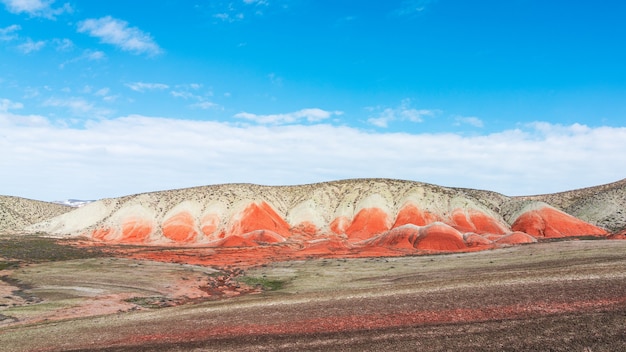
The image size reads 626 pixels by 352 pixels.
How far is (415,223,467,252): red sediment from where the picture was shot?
112 m

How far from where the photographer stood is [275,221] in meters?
166

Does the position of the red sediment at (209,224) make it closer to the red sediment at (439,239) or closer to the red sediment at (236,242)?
the red sediment at (236,242)

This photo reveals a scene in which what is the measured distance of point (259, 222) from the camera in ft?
528

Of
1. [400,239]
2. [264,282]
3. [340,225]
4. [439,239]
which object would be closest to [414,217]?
[340,225]

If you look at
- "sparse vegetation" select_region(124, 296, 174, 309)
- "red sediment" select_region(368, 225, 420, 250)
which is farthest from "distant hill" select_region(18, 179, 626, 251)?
"sparse vegetation" select_region(124, 296, 174, 309)

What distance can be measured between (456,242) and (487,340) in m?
96.8

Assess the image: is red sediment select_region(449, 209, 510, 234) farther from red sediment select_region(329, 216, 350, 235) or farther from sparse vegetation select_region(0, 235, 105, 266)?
sparse vegetation select_region(0, 235, 105, 266)

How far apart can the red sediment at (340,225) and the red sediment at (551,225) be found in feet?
185

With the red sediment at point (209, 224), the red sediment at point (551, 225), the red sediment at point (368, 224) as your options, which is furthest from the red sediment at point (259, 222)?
the red sediment at point (551, 225)

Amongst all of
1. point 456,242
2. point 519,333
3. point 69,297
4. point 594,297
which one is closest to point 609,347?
point 519,333

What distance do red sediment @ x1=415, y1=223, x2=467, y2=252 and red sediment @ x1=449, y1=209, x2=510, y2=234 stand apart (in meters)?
28.8

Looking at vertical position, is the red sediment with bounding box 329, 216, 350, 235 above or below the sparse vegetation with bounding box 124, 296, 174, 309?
above

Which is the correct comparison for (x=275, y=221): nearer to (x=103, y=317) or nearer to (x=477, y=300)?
(x=103, y=317)

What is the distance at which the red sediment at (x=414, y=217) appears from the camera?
517 ft
